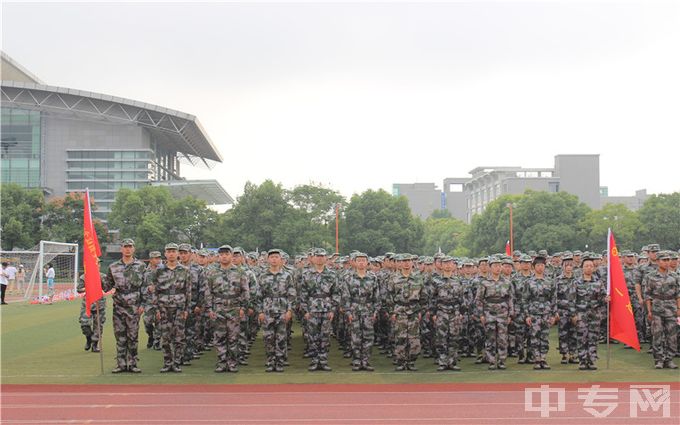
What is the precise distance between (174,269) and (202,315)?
2216 millimetres

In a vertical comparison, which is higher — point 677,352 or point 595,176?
point 595,176

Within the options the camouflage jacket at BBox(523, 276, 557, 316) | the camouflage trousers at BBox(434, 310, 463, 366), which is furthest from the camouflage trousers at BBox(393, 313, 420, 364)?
the camouflage jacket at BBox(523, 276, 557, 316)

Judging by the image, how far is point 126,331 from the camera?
36.1 feet

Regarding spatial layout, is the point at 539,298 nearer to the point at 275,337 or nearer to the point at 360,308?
the point at 360,308

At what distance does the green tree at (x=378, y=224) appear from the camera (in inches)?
2419

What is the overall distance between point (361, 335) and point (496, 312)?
208 cm

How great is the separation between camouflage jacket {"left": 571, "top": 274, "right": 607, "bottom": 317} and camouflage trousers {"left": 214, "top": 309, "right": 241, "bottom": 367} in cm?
526

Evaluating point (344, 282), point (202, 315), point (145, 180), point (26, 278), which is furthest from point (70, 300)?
point (145, 180)

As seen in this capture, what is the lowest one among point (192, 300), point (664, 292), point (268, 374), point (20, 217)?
point (268, 374)

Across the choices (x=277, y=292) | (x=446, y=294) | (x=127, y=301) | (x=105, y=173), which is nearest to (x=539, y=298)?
(x=446, y=294)

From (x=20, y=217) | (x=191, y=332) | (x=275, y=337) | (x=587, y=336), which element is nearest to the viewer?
(x=275, y=337)

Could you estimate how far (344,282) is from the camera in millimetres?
11672

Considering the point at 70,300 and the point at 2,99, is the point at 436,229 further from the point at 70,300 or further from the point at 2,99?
the point at 70,300

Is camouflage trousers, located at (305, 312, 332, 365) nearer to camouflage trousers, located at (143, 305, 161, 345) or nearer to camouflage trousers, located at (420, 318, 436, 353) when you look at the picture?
camouflage trousers, located at (420, 318, 436, 353)
